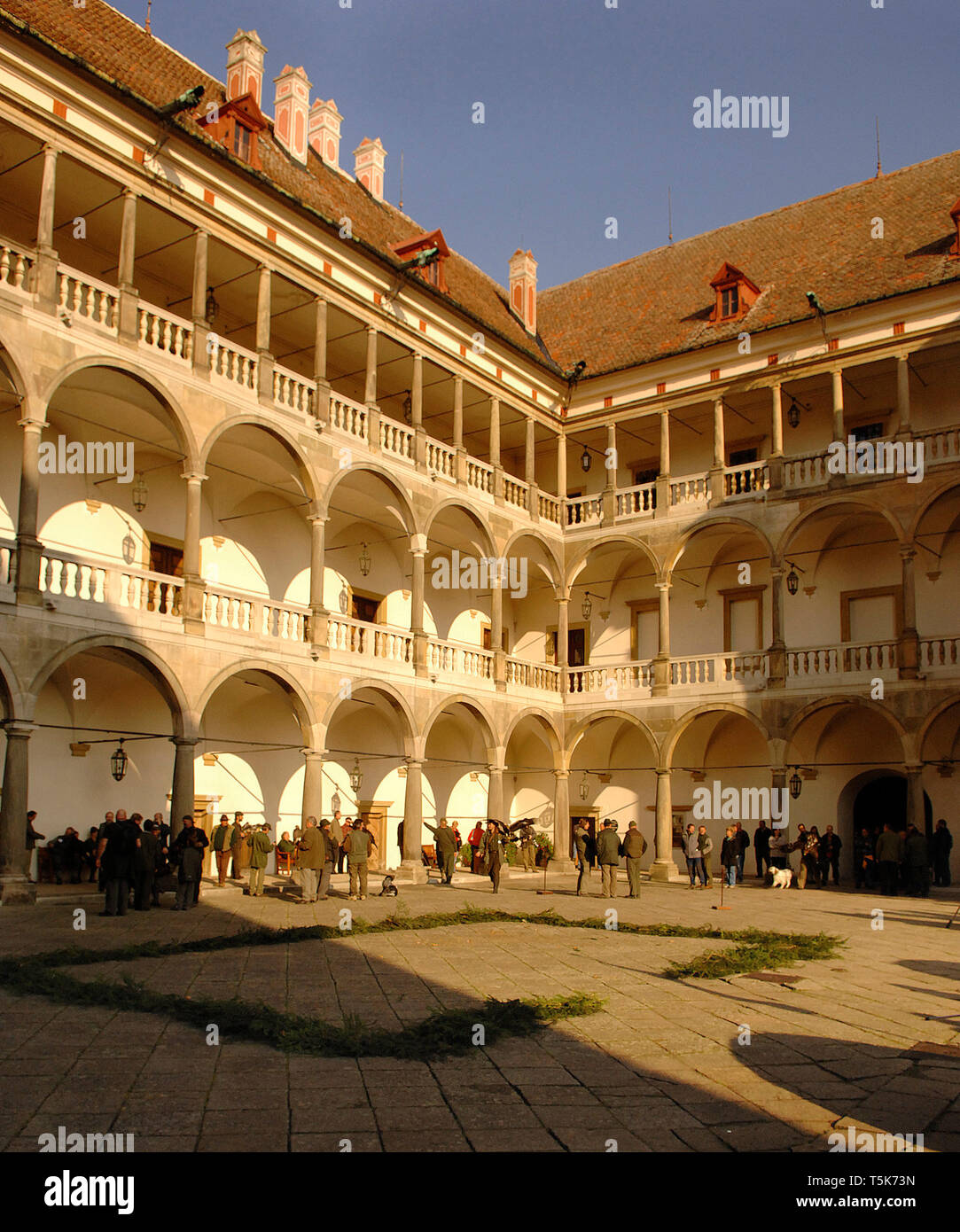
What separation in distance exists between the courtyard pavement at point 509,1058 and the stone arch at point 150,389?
25.5 feet

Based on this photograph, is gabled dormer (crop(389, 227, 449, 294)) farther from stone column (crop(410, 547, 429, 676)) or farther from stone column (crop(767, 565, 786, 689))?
stone column (crop(767, 565, 786, 689))

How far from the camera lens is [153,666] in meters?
16.0

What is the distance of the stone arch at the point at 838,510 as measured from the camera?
21.7m

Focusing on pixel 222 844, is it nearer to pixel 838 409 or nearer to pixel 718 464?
pixel 718 464

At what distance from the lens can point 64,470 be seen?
17438 millimetres

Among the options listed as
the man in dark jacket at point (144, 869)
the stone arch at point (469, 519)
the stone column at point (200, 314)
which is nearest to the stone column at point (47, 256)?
the stone column at point (200, 314)

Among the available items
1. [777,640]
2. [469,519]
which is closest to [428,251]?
[469,519]

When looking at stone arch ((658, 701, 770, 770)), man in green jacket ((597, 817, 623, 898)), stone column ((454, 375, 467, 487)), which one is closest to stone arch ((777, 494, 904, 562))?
stone arch ((658, 701, 770, 770))

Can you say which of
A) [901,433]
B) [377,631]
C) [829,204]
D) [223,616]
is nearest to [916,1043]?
[223,616]

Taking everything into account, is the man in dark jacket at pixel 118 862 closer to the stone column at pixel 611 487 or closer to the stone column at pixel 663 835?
the stone column at pixel 663 835

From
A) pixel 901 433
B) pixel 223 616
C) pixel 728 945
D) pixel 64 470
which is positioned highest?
pixel 901 433
